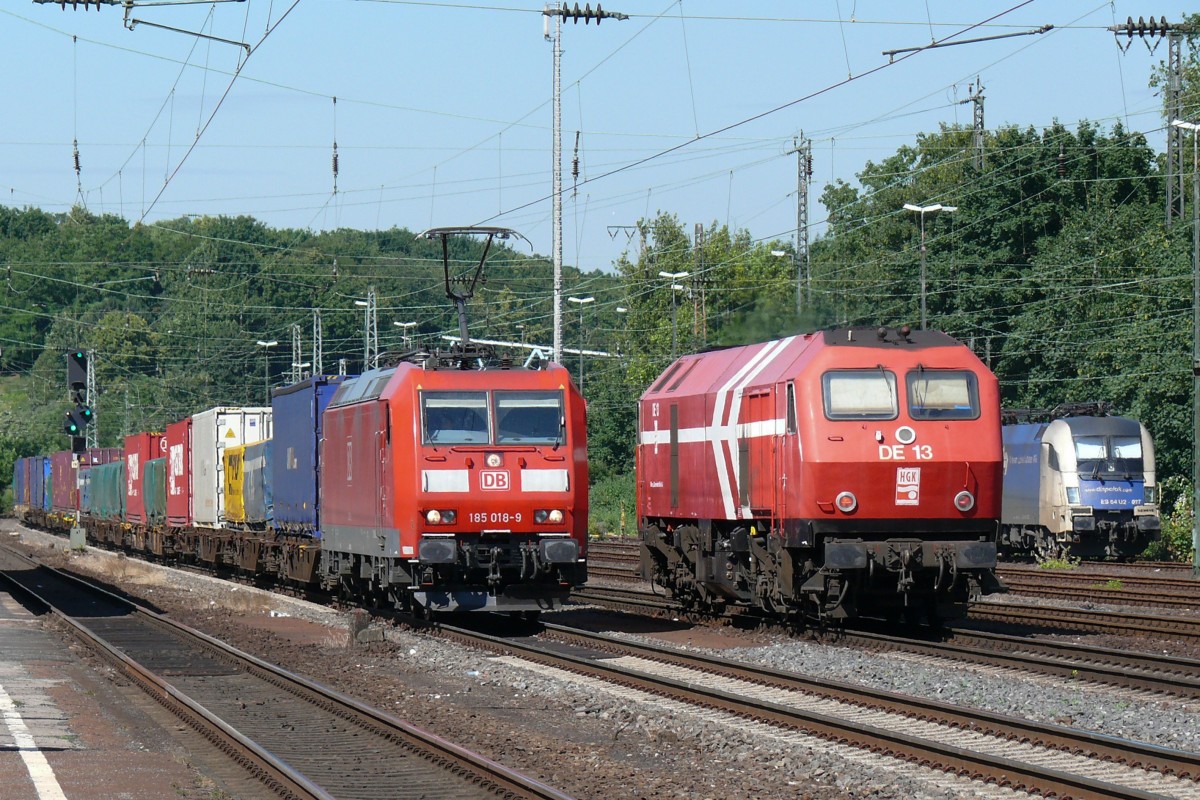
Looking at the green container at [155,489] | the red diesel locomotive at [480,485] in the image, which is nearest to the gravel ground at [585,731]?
the red diesel locomotive at [480,485]

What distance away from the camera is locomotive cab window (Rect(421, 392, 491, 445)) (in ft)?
65.4

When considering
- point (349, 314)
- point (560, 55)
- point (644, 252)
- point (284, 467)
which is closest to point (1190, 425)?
point (560, 55)

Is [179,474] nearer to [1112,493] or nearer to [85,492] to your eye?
[85,492]

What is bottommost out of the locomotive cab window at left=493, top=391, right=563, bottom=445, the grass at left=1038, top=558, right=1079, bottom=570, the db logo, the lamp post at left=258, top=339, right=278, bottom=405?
the grass at left=1038, top=558, right=1079, bottom=570

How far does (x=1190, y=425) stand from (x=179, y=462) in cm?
2744

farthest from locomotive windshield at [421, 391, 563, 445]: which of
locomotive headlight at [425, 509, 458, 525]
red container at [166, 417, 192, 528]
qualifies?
red container at [166, 417, 192, 528]

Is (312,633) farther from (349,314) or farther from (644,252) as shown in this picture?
(349,314)

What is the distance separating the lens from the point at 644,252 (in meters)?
73.1

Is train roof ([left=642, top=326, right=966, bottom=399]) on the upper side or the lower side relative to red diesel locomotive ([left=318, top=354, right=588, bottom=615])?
upper

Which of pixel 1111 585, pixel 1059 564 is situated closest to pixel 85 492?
pixel 1059 564

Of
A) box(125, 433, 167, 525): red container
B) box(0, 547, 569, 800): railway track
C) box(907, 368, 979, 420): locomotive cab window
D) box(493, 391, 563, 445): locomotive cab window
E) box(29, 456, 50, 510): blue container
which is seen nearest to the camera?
box(0, 547, 569, 800): railway track

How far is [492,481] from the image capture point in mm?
19891

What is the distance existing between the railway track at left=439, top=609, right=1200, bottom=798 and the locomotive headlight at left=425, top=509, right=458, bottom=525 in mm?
2328

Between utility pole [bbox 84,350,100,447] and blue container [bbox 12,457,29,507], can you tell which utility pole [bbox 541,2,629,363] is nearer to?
utility pole [bbox 84,350,100,447]
